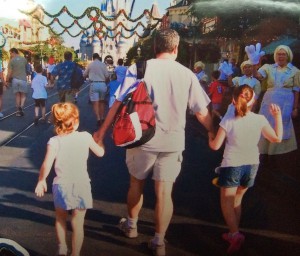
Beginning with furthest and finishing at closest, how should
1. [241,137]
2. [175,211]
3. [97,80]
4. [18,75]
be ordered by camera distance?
[18,75] < [97,80] < [175,211] < [241,137]

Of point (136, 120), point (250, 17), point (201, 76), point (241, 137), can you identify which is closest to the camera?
point (136, 120)

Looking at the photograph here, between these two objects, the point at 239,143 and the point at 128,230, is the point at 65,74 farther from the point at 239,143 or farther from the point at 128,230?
the point at 239,143

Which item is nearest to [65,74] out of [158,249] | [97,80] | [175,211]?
[97,80]

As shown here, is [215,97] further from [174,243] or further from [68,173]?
[68,173]

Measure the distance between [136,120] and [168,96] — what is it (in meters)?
0.33

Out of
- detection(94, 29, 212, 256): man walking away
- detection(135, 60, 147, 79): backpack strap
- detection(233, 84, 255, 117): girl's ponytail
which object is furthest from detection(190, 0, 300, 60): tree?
detection(135, 60, 147, 79): backpack strap

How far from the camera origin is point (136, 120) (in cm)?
308

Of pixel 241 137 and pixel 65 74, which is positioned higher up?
pixel 241 137

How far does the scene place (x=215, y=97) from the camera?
938 centimetres

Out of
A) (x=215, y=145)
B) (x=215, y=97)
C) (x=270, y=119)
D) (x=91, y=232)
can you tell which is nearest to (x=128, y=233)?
(x=91, y=232)

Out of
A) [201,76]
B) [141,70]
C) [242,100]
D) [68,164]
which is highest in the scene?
[141,70]

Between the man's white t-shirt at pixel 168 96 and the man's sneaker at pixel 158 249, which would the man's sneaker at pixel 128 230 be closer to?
the man's sneaker at pixel 158 249

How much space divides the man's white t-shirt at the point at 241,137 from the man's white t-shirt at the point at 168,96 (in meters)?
0.28

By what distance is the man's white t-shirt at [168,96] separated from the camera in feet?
10.4
